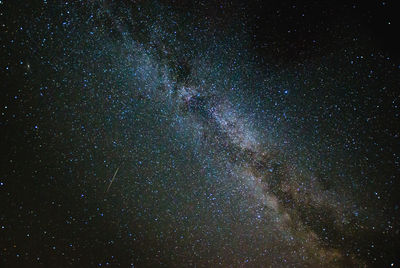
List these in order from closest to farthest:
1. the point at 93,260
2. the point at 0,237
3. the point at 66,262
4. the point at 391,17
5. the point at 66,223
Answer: the point at 391,17
the point at 66,223
the point at 0,237
the point at 93,260
the point at 66,262

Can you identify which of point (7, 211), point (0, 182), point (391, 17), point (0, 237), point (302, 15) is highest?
point (302, 15)

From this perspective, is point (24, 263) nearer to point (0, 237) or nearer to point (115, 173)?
point (0, 237)

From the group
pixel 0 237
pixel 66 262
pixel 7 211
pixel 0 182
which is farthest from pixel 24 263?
pixel 0 182

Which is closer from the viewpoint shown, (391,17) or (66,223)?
(391,17)

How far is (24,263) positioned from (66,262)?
0.80 meters

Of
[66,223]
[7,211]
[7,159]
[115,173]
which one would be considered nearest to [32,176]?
[7,159]

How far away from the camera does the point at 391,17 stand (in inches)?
59.4

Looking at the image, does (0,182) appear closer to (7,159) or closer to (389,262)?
(7,159)

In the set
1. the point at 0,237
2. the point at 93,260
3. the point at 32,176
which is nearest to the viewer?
the point at 32,176

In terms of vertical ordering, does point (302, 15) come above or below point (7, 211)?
above

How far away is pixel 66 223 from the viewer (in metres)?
2.99

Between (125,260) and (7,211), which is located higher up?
(7,211)

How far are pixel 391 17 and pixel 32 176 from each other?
4621 millimetres

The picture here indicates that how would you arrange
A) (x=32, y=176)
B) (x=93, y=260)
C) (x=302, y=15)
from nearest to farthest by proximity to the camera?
(x=302, y=15) → (x=32, y=176) → (x=93, y=260)
